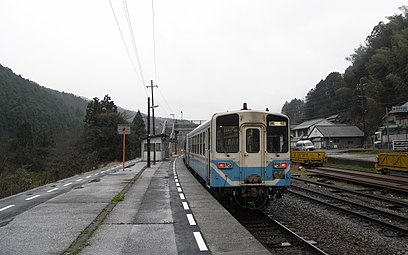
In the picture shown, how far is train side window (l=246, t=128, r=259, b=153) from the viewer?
31.1 ft

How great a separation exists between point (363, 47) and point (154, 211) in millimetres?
74681

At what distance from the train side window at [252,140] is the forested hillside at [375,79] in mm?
50243

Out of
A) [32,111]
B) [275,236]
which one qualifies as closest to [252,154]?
[275,236]

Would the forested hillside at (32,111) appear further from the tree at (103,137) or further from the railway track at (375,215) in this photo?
the railway track at (375,215)

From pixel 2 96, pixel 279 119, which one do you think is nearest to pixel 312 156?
pixel 279 119

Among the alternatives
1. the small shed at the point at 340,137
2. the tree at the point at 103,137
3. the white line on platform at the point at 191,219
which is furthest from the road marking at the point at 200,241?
the small shed at the point at 340,137

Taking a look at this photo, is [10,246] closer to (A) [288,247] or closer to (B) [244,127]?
(A) [288,247]

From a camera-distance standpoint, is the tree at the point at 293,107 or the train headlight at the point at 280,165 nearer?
the train headlight at the point at 280,165

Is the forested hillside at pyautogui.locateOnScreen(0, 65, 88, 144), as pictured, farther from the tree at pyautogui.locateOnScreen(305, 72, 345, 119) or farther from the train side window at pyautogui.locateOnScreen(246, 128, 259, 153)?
the train side window at pyautogui.locateOnScreen(246, 128, 259, 153)

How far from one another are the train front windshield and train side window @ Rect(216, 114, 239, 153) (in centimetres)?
83

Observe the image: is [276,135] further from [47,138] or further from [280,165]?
[47,138]

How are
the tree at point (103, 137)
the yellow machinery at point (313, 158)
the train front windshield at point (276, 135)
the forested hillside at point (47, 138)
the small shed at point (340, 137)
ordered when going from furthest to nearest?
the small shed at point (340, 137) → the tree at point (103, 137) → the forested hillside at point (47, 138) → the yellow machinery at point (313, 158) → the train front windshield at point (276, 135)

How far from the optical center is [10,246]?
5.39 meters

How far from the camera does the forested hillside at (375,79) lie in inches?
2144
